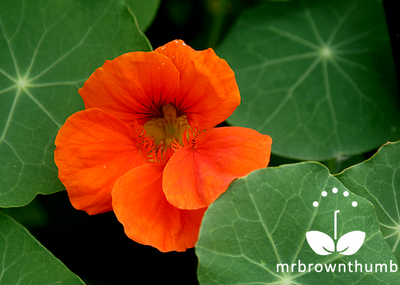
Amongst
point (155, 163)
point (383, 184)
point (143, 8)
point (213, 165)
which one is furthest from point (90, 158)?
point (383, 184)

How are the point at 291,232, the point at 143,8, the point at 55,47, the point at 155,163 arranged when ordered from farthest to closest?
the point at 143,8, the point at 55,47, the point at 155,163, the point at 291,232

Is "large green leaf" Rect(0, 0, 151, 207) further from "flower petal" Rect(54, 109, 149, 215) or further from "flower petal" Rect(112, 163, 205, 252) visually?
"flower petal" Rect(112, 163, 205, 252)

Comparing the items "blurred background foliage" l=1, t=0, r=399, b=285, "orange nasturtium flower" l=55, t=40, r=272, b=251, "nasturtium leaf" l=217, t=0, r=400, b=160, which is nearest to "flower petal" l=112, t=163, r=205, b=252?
"orange nasturtium flower" l=55, t=40, r=272, b=251

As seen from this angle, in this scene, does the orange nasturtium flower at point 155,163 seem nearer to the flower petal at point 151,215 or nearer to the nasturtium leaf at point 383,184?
the flower petal at point 151,215

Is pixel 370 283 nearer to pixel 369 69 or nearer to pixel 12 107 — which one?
pixel 369 69

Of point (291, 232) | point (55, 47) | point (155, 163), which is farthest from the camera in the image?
point (55, 47)

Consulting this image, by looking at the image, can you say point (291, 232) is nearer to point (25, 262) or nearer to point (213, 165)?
point (213, 165)

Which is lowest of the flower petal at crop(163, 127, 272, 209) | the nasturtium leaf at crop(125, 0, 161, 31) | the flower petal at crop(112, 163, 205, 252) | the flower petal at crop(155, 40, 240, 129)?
the flower petal at crop(112, 163, 205, 252)
